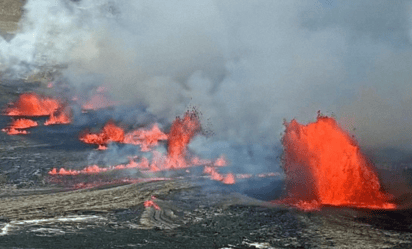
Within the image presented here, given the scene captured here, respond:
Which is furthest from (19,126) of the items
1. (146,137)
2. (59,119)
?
(146,137)

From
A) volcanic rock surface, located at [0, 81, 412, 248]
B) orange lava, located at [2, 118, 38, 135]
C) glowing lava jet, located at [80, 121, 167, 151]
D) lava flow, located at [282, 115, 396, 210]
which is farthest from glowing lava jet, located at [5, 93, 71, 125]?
lava flow, located at [282, 115, 396, 210]

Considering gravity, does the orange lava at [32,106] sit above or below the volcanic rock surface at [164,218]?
above

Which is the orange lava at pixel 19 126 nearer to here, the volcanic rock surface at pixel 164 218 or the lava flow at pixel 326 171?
the volcanic rock surface at pixel 164 218

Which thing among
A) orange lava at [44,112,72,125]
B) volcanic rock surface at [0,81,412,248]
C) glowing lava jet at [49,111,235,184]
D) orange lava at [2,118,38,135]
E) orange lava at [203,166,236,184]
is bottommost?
volcanic rock surface at [0,81,412,248]

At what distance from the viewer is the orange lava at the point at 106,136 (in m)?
27.0

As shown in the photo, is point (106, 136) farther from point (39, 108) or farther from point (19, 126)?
point (39, 108)

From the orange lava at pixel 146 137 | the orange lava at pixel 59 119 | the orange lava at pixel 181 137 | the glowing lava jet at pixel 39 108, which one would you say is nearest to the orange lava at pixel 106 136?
the orange lava at pixel 146 137

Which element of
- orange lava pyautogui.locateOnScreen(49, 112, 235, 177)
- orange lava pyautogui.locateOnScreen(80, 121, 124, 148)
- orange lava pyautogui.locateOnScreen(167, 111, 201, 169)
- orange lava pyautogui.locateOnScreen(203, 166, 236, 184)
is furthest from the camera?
orange lava pyautogui.locateOnScreen(80, 121, 124, 148)

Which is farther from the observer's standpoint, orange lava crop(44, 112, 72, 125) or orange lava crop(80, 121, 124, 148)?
orange lava crop(44, 112, 72, 125)

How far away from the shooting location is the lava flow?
1610 centimetres

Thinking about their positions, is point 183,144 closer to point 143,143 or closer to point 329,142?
point 143,143

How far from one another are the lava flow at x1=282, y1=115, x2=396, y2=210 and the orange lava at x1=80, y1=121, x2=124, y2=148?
11.2m

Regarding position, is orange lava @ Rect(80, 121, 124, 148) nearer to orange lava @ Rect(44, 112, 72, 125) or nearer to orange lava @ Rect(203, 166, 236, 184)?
orange lava @ Rect(44, 112, 72, 125)

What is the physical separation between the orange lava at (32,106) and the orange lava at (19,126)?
336 centimetres
